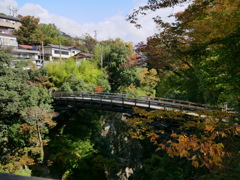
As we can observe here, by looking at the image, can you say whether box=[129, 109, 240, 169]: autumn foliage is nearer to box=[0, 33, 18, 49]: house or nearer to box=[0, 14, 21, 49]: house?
box=[0, 14, 21, 49]: house

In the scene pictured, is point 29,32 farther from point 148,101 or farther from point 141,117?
point 141,117

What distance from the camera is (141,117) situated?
12.5 metres

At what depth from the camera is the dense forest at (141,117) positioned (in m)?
5.76

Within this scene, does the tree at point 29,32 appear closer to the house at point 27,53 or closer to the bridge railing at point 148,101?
the house at point 27,53

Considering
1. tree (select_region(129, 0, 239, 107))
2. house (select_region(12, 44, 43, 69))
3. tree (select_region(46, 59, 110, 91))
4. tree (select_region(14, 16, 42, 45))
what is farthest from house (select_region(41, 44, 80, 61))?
tree (select_region(129, 0, 239, 107))

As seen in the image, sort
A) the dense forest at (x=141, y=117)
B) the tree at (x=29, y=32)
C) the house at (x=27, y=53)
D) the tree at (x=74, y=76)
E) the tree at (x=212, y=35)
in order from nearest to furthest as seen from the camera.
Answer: the tree at (x=212, y=35), the dense forest at (x=141, y=117), the tree at (x=74, y=76), the house at (x=27, y=53), the tree at (x=29, y=32)

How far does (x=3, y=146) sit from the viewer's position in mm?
14641

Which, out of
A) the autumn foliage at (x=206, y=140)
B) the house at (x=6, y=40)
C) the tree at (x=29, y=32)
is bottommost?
the autumn foliage at (x=206, y=140)

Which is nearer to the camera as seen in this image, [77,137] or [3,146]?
[3,146]

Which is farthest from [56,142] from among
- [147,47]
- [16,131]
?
[147,47]

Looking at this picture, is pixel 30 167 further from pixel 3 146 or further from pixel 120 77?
pixel 120 77

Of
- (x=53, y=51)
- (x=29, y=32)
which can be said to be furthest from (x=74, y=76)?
(x=29, y=32)

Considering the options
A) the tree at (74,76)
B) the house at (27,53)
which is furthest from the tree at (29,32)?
the tree at (74,76)

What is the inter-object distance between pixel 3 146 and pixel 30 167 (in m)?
3.04
